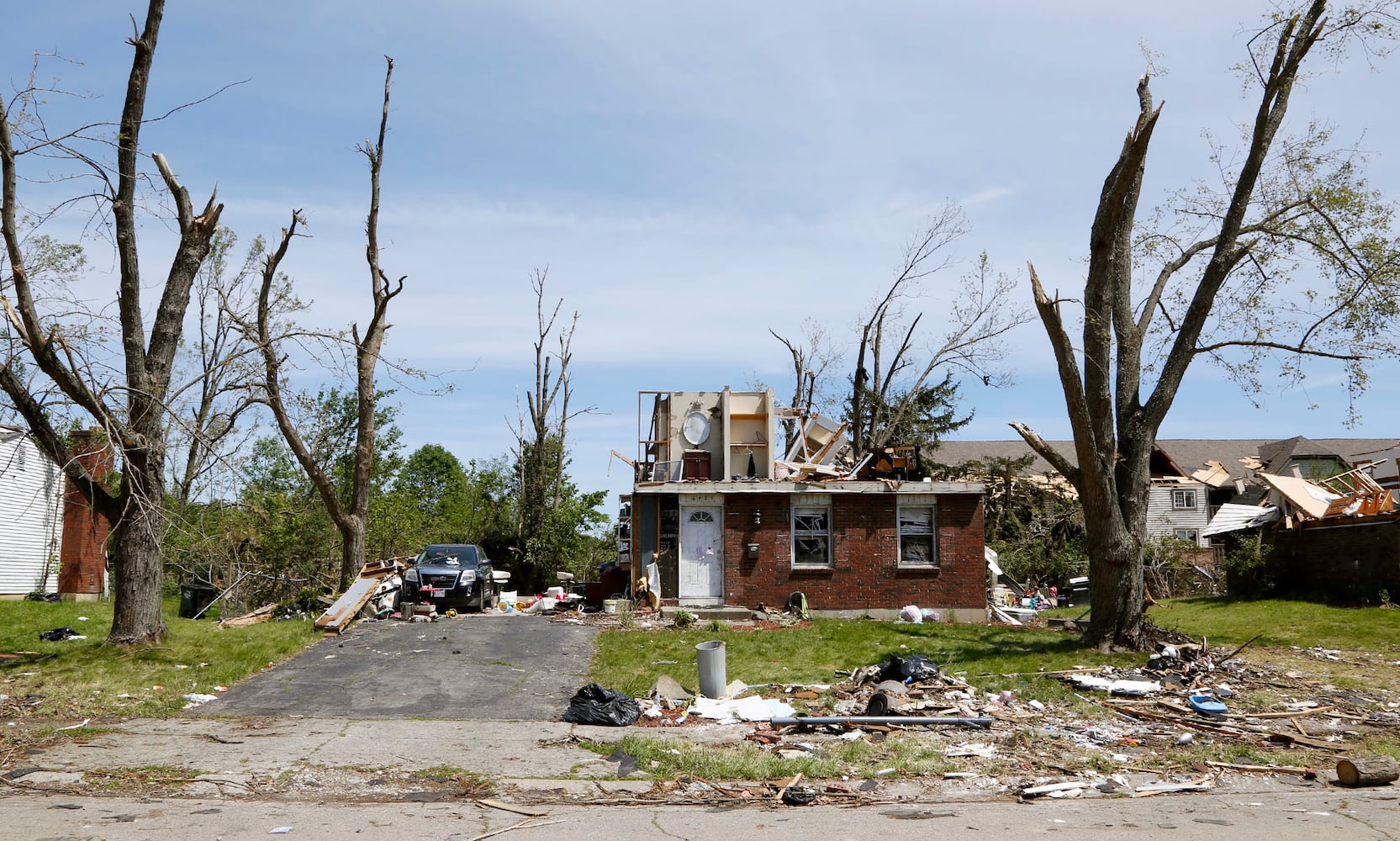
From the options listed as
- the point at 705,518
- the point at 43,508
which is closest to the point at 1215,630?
the point at 705,518

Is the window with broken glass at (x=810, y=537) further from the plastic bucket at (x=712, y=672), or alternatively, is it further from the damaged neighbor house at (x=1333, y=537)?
the damaged neighbor house at (x=1333, y=537)

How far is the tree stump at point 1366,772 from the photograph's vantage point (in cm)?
796

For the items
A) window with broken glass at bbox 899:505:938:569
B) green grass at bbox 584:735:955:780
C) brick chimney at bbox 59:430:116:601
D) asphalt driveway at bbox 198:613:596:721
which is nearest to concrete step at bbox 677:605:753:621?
asphalt driveway at bbox 198:613:596:721

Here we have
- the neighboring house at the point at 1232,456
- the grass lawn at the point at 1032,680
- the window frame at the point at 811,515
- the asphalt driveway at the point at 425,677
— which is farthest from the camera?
the neighboring house at the point at 1232,456

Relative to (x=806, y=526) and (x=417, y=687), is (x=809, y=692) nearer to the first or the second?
(x=417, y=687)

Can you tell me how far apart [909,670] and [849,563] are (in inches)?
419

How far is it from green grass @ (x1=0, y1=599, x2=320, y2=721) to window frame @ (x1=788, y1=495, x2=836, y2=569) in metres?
10.3

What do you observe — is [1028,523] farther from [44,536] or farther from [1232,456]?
[44,536]

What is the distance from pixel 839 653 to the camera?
614 inches

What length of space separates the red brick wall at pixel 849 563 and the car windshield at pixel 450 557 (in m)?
5.95

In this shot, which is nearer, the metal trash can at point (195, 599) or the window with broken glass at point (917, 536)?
the metal trash can at point (195, 599)

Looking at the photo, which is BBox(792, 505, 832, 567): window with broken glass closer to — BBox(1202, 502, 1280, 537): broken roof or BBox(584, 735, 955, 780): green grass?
BBox(1202, 502, 1280, 537): broken roof

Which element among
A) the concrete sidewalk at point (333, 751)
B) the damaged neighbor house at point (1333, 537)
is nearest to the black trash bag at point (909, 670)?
the concrete sidewalk at point (333, 751)

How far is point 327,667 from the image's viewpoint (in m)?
14.1
